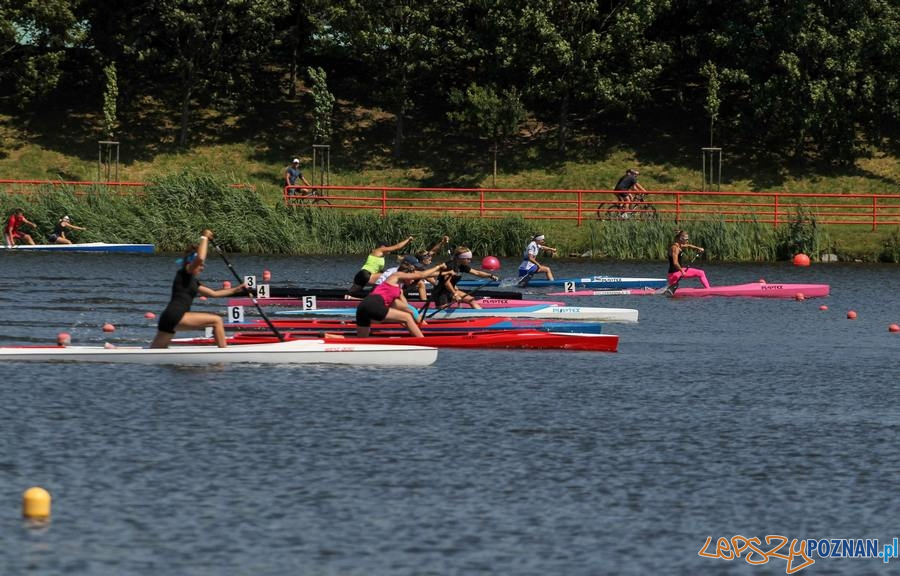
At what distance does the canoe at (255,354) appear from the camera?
25078mm

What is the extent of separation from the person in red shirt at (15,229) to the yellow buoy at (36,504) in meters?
37.4

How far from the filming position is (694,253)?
53.1 m

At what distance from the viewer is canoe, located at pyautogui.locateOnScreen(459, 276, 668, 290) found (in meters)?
41.3

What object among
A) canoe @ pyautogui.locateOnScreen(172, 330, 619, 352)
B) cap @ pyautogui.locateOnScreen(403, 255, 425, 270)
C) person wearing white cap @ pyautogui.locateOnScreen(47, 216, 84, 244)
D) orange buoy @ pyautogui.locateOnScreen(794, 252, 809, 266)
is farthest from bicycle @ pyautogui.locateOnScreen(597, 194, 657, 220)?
canoe @ pyautogui.locateOnScreen(172, 330, 619, 352)

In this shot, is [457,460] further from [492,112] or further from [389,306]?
[492,112]

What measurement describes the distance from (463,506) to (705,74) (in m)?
56.7

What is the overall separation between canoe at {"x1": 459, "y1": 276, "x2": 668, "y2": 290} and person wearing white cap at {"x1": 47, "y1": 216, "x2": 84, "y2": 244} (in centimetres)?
1605

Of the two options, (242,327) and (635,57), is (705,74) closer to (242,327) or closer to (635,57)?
(635,57)

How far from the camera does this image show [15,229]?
5172cm

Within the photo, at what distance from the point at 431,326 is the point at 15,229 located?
26.4m

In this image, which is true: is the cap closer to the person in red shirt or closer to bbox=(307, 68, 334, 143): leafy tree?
the person in red shirt

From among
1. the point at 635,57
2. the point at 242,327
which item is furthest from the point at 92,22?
the point at 242,327

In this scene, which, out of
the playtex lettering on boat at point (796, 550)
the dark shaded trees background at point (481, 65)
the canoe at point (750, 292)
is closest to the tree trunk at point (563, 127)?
the dark shaded trees background at point (481, 65)

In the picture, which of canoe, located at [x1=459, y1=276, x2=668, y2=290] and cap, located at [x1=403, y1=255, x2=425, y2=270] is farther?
canoe, located at [x1=459, y1=276, x2=668, y2=290]
